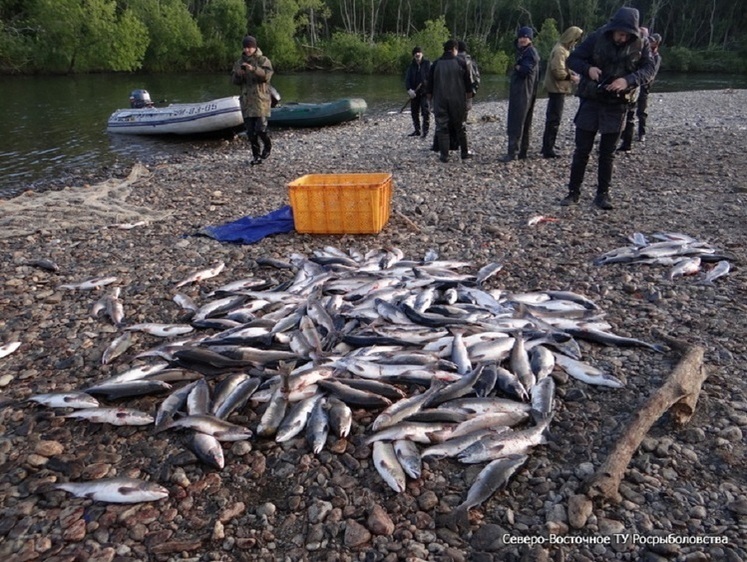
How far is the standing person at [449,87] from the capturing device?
1046 cm

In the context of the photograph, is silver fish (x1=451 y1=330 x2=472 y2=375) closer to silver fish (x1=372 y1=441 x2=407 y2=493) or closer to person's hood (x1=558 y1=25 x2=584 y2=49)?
silver fish (x1=372 y1=441 x2=407 y2=493)

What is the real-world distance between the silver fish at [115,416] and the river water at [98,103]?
10579 millimetres

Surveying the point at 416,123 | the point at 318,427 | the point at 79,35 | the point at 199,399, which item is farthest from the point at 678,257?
the point at 79,35

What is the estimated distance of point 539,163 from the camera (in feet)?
36.9

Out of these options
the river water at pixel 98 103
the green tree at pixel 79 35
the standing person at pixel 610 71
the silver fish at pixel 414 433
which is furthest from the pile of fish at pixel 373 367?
the green tree at pixel 79 35

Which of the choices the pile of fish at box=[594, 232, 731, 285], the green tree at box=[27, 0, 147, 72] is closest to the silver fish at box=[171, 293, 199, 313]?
the pile of fish at box=[594, 232, 731, 285]

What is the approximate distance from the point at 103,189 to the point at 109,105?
17353 millimetres

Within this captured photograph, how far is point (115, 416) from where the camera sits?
3672 mm

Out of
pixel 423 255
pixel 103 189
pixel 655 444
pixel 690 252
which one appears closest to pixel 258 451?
pixel 655 444

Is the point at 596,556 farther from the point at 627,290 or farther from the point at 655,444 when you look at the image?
the point at 627,290

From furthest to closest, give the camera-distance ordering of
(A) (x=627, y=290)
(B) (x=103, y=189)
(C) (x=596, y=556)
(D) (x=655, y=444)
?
(B) (x=103, y=189), (A) (x=627, y=290), (D) (x=655, y=444), (C) (x=596, y=556)

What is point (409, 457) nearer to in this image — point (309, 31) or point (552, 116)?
point (552, 116)

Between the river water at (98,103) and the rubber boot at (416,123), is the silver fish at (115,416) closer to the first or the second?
the river water at (98,103)

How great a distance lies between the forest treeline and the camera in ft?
129
